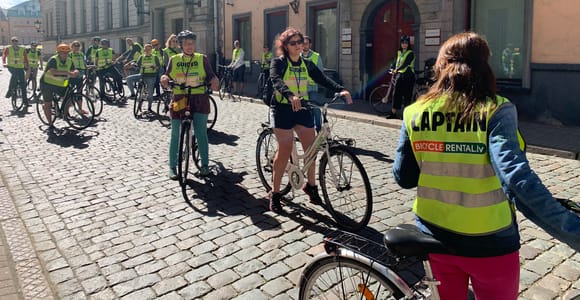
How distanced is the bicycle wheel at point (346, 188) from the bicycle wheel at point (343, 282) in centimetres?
204

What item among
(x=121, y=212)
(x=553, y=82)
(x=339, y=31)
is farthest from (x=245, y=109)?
(x=121, y=212)

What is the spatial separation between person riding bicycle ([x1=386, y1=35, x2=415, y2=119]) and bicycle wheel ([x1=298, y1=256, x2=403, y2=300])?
30.8 ft

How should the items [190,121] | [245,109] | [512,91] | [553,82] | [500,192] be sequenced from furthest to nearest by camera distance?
[245,109]
[512,91]
[553,82]
[190,121]
[500,192]

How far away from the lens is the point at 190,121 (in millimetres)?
6418

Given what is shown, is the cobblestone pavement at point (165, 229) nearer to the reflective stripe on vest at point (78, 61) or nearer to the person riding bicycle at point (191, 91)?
the person riding bicycle at point (191, 91)

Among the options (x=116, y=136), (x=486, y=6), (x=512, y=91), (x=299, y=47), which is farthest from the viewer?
(x=486, y=6)

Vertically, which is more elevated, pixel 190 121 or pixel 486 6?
pixel 486 6

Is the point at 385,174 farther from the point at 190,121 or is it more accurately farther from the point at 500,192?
the point at 500,192

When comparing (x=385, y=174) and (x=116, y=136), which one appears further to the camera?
(x=116, y=136)

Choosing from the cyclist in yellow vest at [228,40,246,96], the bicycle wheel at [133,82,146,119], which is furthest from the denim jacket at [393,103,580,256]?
the cyclist in yellow vest at [228,40,246,96]

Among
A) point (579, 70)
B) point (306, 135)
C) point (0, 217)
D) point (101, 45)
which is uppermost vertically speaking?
point (101, 45)

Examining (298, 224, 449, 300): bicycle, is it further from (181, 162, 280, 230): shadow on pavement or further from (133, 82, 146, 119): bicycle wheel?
(133, 82, 146, 119): bicycle wheel

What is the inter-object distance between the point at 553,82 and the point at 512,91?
0.93 m

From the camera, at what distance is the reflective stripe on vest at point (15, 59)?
1531 centimetres
